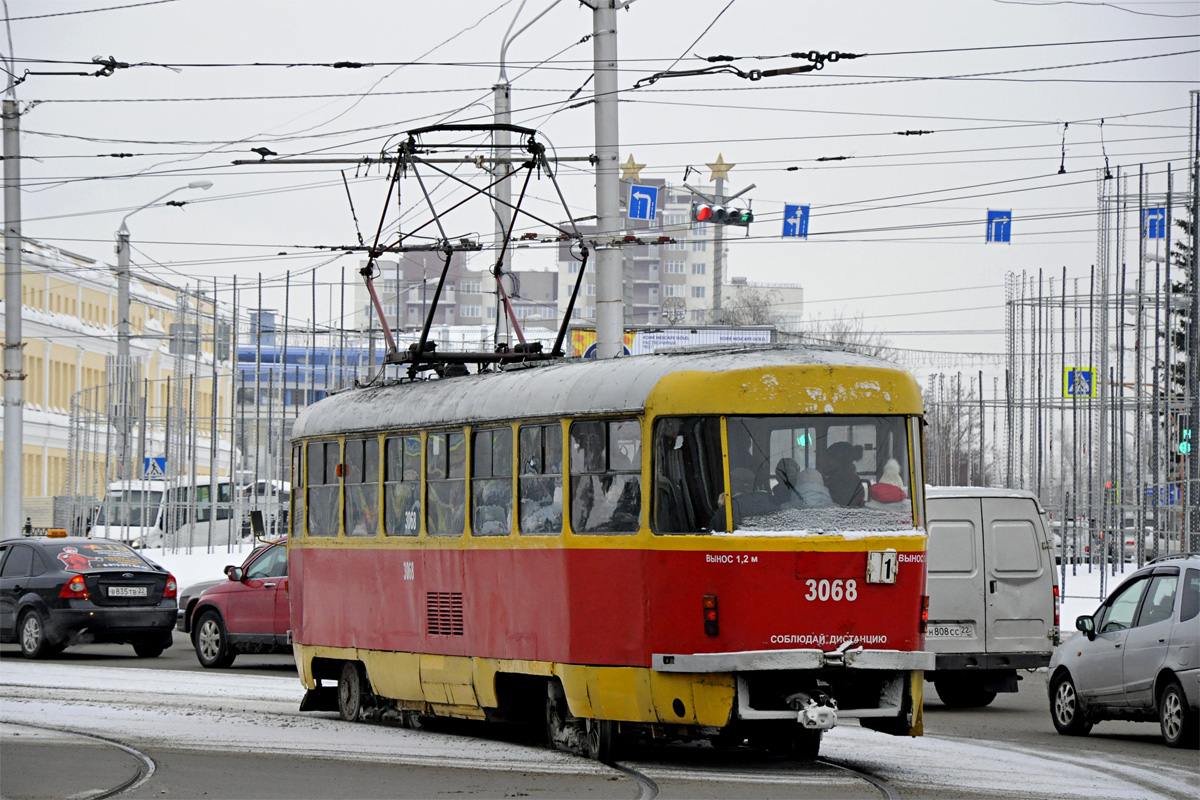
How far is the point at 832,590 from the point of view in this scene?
11219 millimetres

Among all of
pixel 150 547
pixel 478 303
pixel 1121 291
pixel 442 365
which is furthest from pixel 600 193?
pixel 478 303

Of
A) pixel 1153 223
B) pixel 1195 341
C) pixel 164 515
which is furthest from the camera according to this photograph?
pixel 164 515

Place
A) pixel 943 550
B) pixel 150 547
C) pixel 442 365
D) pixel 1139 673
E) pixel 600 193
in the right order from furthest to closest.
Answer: pixel 150 547, pixel 600 193, pixel 943 550, pixel 442 365, pixel 1139 673

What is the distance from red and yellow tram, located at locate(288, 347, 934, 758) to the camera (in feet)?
36.5

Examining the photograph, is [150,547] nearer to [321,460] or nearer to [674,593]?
[321,460]

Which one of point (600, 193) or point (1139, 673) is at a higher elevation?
point (600, 193)

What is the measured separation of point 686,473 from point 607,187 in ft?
29.0

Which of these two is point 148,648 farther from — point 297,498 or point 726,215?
point 726,215

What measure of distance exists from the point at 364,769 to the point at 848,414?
12.0 feet

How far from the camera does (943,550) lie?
56.1 feet

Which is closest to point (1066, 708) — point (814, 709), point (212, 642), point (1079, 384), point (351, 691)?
point (814, 709)

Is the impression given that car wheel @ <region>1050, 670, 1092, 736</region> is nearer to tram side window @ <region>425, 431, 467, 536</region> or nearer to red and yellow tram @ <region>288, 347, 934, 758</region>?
red and yellow tram @ <region>288, 347, 934, 758</region>

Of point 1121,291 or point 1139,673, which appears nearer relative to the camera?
point 1139,673

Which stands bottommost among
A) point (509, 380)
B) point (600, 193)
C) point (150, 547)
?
point (150, 547)
